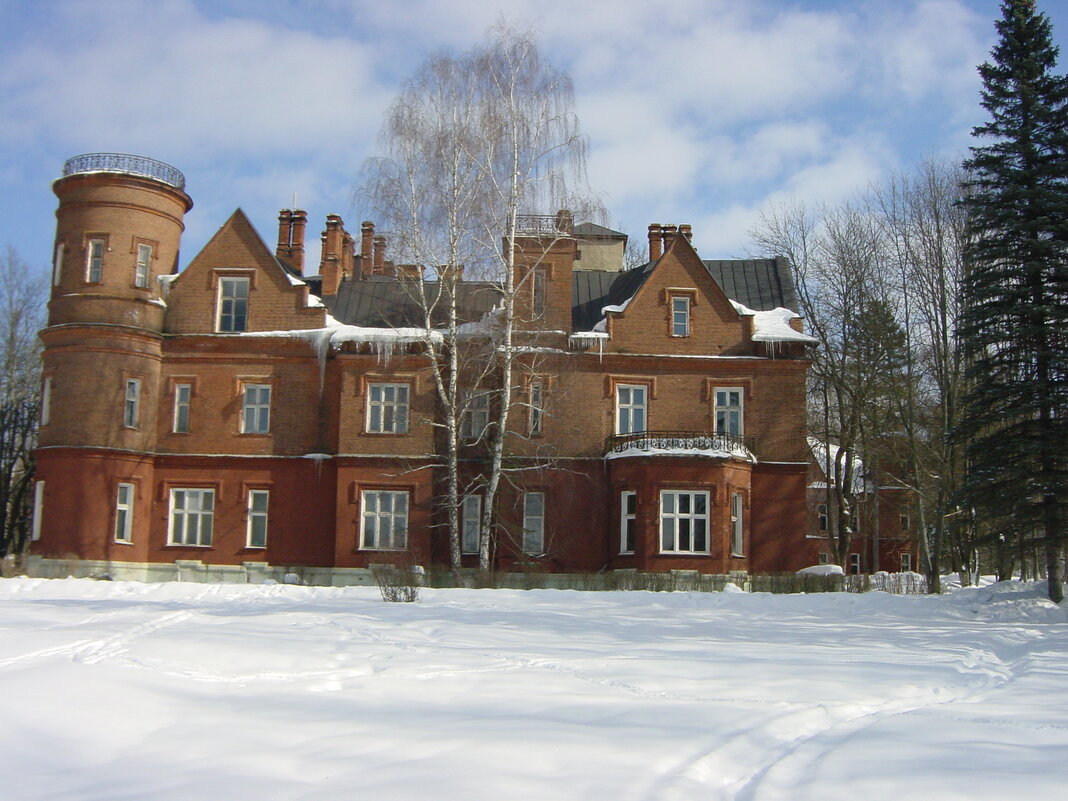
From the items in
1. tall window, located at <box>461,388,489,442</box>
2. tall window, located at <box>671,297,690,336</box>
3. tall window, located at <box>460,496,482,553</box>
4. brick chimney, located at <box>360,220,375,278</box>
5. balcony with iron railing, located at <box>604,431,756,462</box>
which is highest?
brick chimney, located at <box>360,220,375,278</box>

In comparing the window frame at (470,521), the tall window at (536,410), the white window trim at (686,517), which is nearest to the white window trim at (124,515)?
the window frame at (470,521)

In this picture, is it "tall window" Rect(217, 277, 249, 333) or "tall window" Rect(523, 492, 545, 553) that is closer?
"tall window" Rect(523, 492, 545, 553)

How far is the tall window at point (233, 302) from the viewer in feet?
106

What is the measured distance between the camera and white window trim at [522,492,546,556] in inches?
1204

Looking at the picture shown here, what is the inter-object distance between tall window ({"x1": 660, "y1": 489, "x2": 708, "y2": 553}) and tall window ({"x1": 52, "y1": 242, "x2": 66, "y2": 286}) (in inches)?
757

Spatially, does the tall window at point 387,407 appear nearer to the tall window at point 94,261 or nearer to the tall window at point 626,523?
the tall window at point 626,523

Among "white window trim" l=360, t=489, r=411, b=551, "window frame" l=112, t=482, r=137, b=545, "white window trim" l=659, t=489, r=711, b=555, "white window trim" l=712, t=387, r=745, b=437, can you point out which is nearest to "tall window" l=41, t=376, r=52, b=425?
"window frame" l=112, t=482, r=137, b=545

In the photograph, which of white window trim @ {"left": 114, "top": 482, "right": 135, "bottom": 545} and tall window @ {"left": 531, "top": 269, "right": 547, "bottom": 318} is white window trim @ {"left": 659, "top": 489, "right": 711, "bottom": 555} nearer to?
tall window @ {"left": 531, "top": 269, "right": 547, "bottom": 318}

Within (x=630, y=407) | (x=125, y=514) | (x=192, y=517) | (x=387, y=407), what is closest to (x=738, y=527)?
(x=630, y=407)

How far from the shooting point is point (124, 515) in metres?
30.6

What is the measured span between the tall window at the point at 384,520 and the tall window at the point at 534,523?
11.6ft

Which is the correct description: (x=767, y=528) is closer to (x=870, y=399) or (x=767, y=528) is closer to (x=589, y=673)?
(x=870, y=399)

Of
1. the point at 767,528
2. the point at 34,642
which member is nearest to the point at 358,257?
the point at 767,528

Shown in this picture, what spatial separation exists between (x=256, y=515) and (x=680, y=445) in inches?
507
